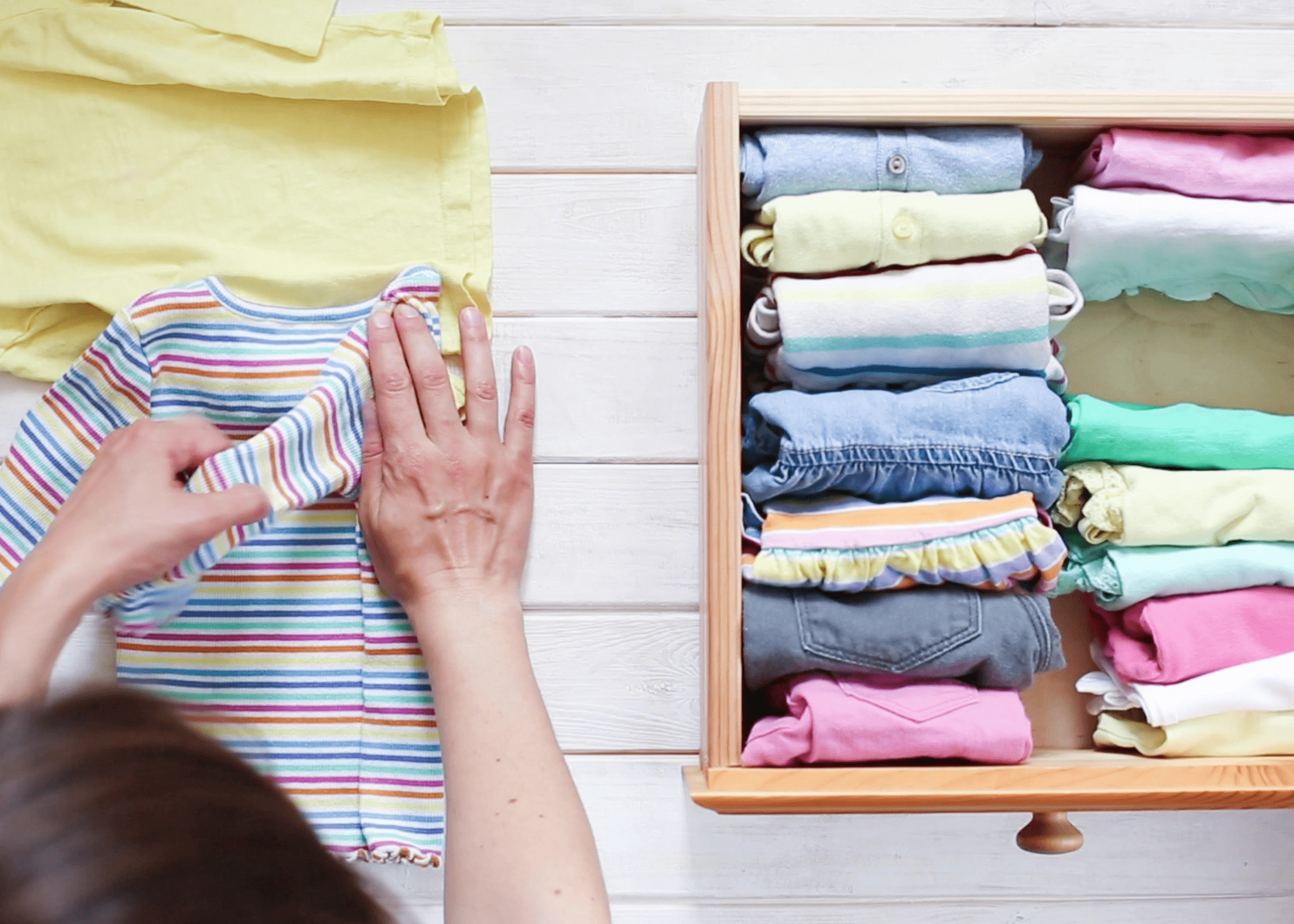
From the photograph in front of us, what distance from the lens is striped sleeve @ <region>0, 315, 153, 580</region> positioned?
74cm

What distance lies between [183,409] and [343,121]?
242 millimetres

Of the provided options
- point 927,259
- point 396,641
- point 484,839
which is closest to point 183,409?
point 396,641

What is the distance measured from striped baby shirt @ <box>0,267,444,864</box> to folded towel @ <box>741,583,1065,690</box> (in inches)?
10.0

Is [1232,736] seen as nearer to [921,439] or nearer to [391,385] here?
Result: [921,439]

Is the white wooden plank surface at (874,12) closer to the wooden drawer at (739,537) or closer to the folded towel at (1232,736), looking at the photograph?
the wooden drawer at (739,537)

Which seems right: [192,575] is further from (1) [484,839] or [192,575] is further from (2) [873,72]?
(2) [873,72]

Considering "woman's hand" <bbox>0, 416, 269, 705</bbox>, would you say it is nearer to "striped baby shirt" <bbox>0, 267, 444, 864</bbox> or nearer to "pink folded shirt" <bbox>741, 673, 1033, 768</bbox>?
"striped baby shirt" <bbox>0, 267, 444, 864</bbox>

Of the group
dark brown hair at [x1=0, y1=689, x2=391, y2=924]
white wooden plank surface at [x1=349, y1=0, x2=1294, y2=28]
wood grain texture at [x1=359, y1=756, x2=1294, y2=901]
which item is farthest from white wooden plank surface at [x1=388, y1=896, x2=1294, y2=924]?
white wooden plank surface at [x1=349, y1=0, x2=1294, y2=28]

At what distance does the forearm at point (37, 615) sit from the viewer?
23.1 inches

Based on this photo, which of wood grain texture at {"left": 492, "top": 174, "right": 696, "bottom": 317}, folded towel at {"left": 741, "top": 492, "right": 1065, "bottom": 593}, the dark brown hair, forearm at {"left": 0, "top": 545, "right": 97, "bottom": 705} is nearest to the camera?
the dark brown hair

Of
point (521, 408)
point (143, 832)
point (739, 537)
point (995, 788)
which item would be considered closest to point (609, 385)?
point (521, 408)

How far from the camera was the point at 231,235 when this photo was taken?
2.53 feet

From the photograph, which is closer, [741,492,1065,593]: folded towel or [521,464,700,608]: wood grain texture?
[741,492,1065,593]: folded towel

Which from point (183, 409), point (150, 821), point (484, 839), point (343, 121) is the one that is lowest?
point (484, 839)
